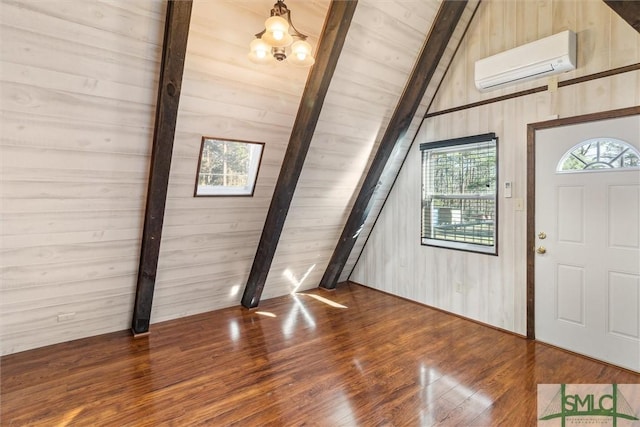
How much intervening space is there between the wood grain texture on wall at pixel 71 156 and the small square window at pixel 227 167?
18.5 inches

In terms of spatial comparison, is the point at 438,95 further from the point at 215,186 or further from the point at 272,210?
the point at 215,186

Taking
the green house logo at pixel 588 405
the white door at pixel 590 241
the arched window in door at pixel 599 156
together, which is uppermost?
the arched window in door at pixel 599 156

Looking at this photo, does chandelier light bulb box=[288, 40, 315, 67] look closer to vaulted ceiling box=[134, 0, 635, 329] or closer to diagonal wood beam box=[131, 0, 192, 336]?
vaulted ceiling box=[134, 0, 635, 329]

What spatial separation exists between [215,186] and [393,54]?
1938 mm

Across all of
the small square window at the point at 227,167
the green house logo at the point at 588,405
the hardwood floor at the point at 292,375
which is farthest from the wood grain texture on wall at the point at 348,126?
the green house logo at the point at 588,405

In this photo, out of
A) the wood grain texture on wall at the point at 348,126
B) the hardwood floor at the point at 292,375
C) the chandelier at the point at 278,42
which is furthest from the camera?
the wood grain texture on wall at the point at 348,126

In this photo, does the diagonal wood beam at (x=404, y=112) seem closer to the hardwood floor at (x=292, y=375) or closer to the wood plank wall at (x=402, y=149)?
the wood plank wall at (x=402, y=149)

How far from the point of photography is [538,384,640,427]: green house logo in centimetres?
204

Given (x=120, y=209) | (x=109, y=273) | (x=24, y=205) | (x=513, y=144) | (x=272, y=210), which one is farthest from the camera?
(x=272, y=210)

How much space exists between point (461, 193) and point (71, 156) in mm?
3449

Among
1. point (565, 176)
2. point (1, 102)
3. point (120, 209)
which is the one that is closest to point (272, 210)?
point (120, 209)

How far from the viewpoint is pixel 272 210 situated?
3.36 metres

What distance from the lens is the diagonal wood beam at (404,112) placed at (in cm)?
298

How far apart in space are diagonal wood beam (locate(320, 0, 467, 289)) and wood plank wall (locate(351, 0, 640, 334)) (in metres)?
0.38
